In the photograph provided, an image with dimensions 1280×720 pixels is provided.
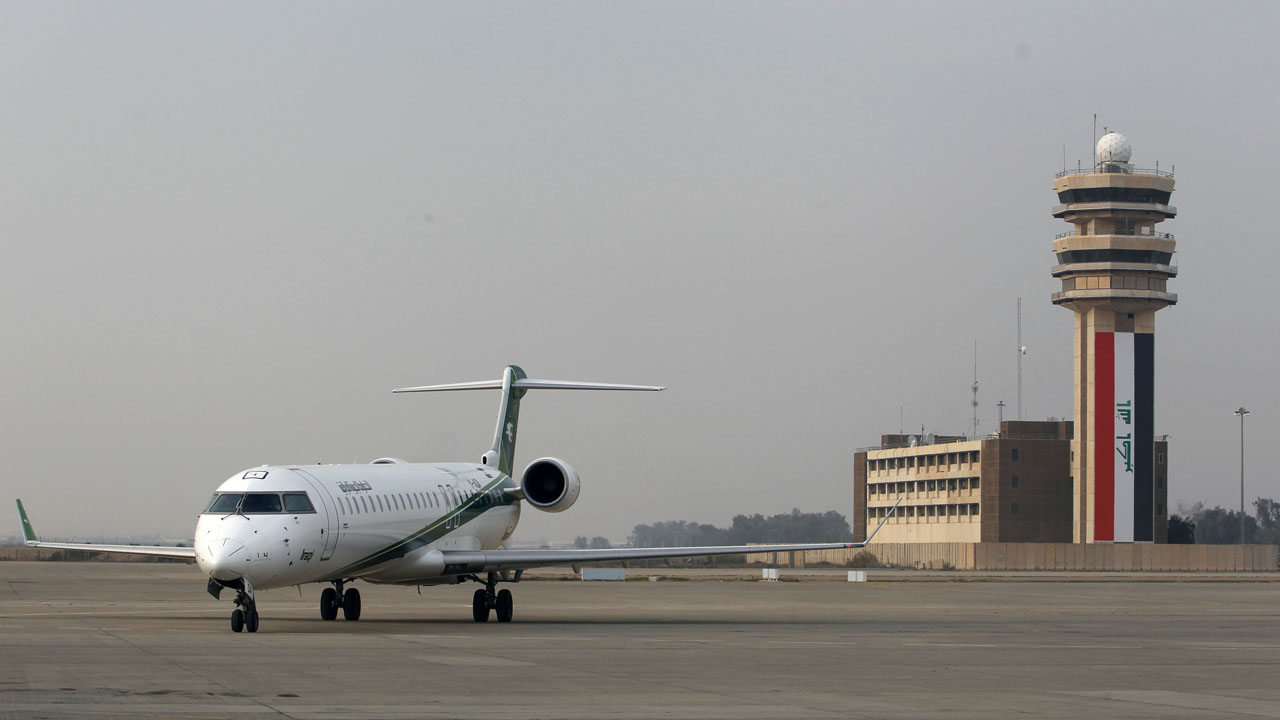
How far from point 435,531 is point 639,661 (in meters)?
13.0

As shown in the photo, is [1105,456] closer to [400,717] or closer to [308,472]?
[308,472]

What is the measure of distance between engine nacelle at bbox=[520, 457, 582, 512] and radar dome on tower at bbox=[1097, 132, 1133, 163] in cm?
8649

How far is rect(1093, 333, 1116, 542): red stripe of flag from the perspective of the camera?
10800cm

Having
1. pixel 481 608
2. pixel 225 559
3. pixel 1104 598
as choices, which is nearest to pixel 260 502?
pixel 225 559

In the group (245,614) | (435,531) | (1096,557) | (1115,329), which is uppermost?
(1115,329)

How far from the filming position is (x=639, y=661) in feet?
68.7

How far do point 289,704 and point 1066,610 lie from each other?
29.6 m

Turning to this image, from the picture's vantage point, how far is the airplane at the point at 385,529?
26547 millimetres

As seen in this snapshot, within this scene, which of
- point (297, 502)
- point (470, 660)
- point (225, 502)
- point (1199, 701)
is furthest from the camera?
point (297, 502)

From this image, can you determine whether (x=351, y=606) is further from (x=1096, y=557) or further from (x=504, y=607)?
(x=1096, y=557)

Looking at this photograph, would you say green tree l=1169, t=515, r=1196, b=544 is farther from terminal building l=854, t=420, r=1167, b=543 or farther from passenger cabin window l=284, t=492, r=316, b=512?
passenger cabin window l=284, t=492, r=316, b=512

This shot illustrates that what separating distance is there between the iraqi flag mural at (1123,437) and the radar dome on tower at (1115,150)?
1333 centimetres

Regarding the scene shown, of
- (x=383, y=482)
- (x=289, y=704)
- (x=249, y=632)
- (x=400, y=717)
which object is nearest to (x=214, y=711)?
(x=289, y=704)

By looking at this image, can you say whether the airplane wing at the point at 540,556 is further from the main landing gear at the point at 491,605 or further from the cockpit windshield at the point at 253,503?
the cockpit windshield at the point at 253,503
